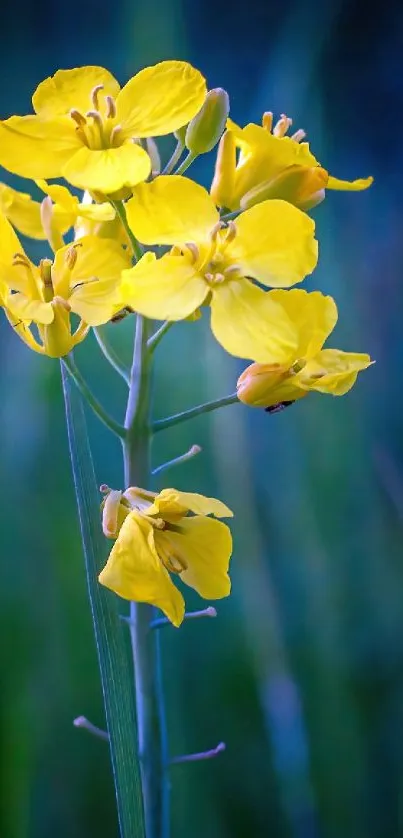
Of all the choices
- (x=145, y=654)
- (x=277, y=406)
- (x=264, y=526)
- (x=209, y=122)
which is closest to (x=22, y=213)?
(x=209, y=122)

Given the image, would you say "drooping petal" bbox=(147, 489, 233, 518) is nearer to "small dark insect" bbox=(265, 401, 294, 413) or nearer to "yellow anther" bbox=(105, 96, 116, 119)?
"small dark insect" bbox=(265, 401, 294, 413)

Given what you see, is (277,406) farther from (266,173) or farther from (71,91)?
(71,91)

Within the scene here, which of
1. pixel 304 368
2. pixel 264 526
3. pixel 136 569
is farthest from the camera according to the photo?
pixel 264 526

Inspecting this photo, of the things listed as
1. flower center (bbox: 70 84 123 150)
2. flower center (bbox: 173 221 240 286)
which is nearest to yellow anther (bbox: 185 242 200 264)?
flower center (bbox: 173 221 240 286)

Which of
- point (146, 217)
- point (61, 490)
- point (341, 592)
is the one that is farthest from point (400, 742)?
point (146, 217)

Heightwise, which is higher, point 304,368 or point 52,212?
point 52,212

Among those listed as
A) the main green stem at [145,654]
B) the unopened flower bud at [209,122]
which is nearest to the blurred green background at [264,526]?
the main green stem at [145,654]
